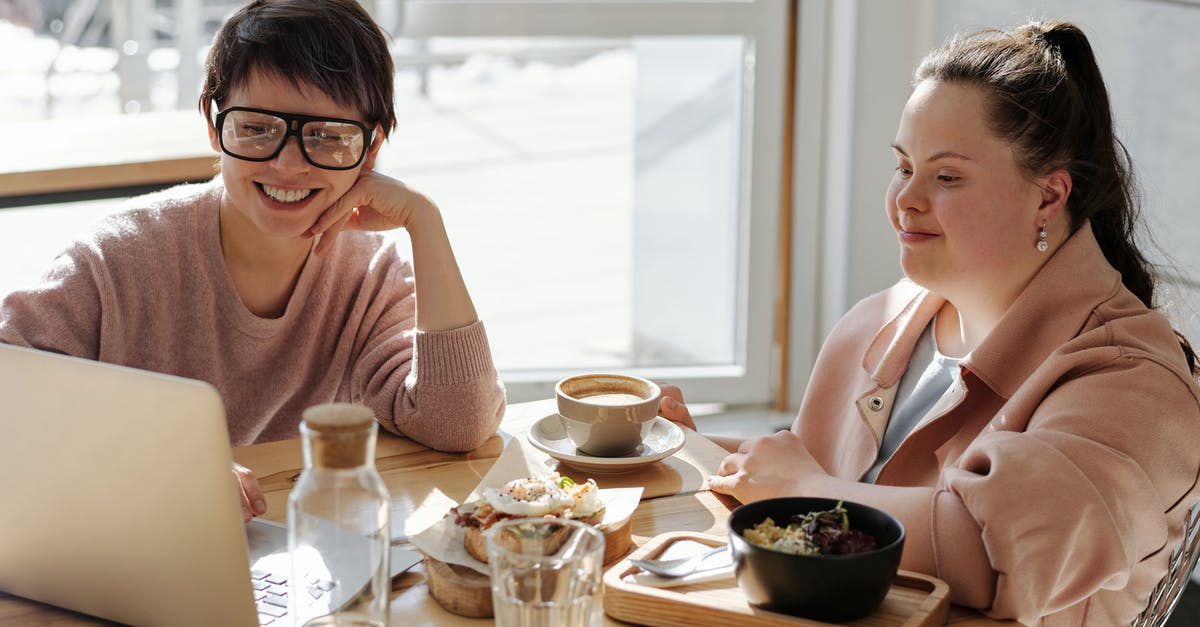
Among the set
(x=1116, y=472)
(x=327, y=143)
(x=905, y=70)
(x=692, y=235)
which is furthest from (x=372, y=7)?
(x=1116, y=472)

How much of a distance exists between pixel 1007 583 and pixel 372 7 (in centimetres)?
242

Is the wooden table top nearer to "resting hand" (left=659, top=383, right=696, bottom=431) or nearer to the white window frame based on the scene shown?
"resting hand" (left=659, top=383, right=696, bottom=431)

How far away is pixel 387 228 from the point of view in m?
1.71

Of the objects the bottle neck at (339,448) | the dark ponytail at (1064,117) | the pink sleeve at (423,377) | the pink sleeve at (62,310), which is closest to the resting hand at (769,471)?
the pink sleeve at (423,377)

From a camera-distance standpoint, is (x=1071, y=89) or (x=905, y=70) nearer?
(x=1071, y=89)

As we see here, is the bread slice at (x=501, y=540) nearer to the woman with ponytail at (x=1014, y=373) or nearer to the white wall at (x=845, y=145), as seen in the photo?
the woman with ponytail at (x=1014, y=373)

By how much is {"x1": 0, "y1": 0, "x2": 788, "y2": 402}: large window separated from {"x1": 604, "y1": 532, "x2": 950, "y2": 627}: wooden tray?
232 cm

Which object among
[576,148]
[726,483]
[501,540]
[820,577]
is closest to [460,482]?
[726,483]

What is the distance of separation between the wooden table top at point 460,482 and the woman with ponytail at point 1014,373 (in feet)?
0.15

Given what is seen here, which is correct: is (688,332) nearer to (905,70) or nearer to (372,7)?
(905,70)

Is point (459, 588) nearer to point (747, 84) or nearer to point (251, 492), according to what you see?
point (251, 492)

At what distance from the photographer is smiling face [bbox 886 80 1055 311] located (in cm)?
143

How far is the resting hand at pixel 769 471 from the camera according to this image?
1334 millimetres

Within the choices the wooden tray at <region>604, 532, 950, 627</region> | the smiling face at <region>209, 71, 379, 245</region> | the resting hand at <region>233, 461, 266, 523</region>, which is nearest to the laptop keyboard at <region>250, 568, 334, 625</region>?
the resting hand at <region>233, 461, 266, 523</region>
